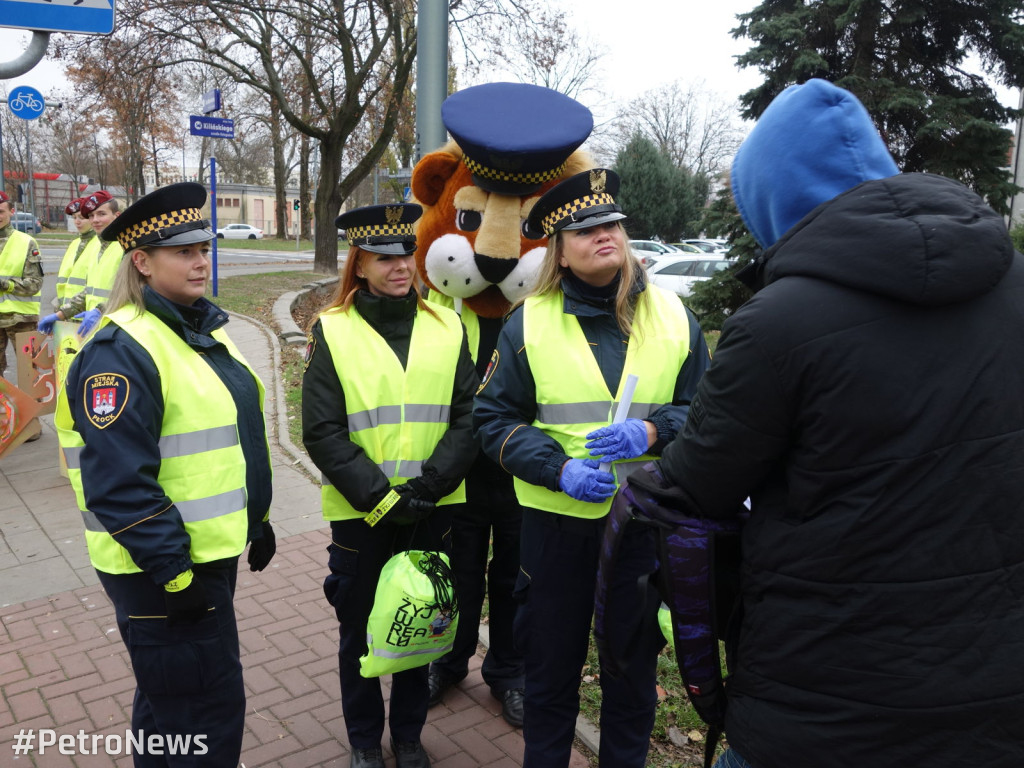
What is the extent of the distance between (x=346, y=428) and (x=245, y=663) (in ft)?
5.10

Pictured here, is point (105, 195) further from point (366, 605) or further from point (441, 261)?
point (366, 605)

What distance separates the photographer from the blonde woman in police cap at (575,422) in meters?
2.63

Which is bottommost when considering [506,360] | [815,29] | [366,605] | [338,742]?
[338,742]

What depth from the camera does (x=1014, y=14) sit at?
34.3ft

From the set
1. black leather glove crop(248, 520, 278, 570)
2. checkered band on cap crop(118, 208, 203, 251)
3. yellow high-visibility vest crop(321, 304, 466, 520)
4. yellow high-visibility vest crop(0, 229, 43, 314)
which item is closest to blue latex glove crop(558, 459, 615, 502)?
yellow high-visibility vest crop(321, 304, 466, 520)

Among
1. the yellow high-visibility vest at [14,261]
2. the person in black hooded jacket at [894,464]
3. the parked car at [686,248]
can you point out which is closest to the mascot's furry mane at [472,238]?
the person in black hooded jacket at [894,464]

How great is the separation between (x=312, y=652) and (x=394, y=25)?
14.3m

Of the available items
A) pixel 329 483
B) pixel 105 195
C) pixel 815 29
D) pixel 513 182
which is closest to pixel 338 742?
pixel 329 483

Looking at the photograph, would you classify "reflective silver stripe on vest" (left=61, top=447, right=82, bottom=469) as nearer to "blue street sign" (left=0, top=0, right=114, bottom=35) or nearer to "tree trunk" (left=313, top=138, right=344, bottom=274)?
"blue street sign" (left=0, top=0, right=114, bottom=35)

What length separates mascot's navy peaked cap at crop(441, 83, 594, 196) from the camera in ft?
11.1

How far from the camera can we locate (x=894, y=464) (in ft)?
4.52

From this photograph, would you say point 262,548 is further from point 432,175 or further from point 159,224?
point 432,175

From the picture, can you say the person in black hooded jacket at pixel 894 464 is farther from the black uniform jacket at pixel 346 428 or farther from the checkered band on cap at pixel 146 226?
the checkered band on cap at pixel 146 226

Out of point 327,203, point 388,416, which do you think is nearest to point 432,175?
point 388,416
